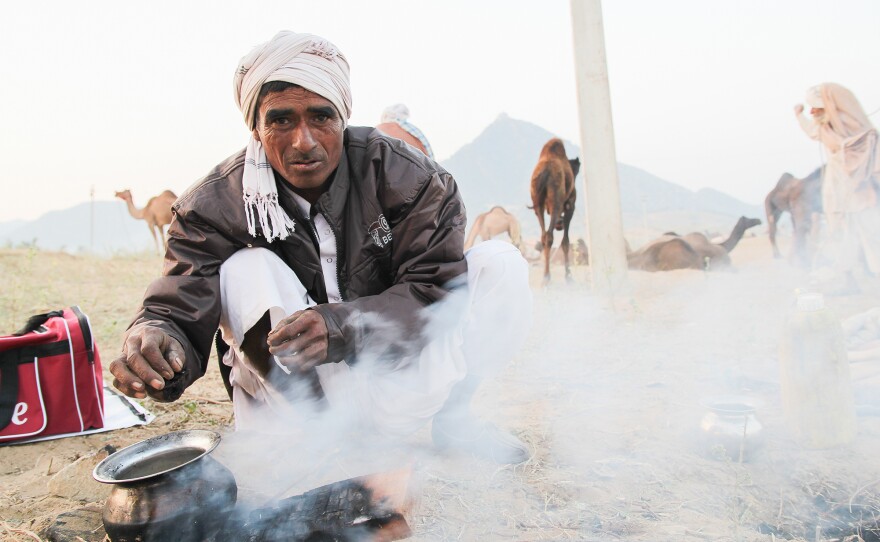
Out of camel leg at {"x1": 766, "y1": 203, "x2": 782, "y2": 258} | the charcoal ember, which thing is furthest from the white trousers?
camel leg at {"x1": 766, "y1": 203, "x2": 782, "y2": 258}

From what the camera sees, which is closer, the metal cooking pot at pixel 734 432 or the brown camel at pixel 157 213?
the metal cooking pot at pixel 734 432

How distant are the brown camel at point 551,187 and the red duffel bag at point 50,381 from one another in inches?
→ 237

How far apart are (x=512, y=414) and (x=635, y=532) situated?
4.23 ft

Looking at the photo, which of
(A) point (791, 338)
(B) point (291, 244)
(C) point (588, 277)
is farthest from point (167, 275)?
(C) point (588, 277)

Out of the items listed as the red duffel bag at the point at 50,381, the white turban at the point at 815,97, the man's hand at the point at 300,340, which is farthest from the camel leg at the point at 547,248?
the man's hand at the point at 300,340

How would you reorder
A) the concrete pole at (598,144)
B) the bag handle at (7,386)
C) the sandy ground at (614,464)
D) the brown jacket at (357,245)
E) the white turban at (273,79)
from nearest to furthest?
the sandy ground at (614,464)
the brown jacket at (357,245)
the white turban at (273,79)
the bag handle at (7,386)
the concrete pole at (598,144)

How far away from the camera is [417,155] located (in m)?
2.48

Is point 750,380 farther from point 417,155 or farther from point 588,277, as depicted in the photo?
point 588,277

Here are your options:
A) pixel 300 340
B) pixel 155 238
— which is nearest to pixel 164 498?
pixel 300 340

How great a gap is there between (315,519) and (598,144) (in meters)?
5.87

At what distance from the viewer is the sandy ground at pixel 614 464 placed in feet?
6.48

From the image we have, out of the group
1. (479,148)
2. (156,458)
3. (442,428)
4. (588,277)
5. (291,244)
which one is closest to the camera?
(156,458)

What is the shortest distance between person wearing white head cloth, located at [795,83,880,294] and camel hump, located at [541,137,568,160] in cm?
296

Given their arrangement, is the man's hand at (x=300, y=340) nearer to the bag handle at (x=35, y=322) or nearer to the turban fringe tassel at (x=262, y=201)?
the turban fringe tassel at (x=262, y=201)
